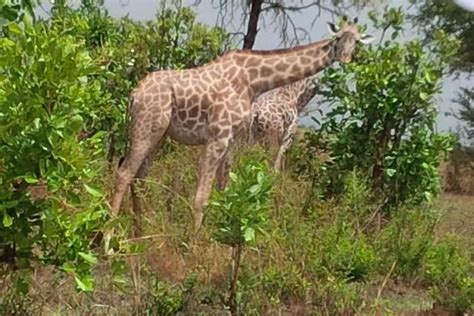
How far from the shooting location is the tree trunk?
1034 centimetres

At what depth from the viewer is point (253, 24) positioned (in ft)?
35.3

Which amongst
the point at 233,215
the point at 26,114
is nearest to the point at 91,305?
the point at 233,215

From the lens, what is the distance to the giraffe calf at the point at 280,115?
23.4ft

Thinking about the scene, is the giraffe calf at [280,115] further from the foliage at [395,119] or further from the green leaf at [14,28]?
the green leaf at [14,28]

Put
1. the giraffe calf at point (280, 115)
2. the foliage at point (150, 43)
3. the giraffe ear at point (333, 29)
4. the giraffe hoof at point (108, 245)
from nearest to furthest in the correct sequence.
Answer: the giraffe hoof at point (108, 245) < the giraffe ear at point (333, 29) < the foliage at point (150, 43) < the giraffe calf at point (280, 115)

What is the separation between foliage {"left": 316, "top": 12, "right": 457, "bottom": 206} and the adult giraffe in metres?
0.73

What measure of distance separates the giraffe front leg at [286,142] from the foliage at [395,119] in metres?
0.44

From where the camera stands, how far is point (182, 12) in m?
7.16

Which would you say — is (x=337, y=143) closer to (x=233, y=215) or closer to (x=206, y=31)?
(x=206, y=31)

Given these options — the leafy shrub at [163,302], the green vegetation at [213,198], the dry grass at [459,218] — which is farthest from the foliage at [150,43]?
the leafy shrub at [163,302]

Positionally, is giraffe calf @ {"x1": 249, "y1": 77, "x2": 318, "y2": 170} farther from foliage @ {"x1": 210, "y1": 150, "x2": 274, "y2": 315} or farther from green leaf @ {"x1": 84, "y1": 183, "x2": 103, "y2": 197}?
green leaf @ {"x1": 84, "y1": 183, "x2": 103, "y2": 197}

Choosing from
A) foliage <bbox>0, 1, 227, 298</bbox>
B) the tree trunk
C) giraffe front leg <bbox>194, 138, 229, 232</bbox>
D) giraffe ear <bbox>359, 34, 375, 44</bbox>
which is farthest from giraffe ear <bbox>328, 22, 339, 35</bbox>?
the tree trunk

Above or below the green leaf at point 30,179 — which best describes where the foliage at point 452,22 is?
above

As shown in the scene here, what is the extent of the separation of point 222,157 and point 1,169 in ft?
8.61
